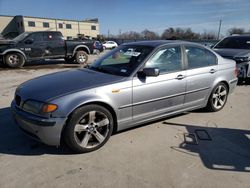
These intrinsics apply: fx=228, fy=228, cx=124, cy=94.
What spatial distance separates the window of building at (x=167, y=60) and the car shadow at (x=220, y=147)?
1.10m

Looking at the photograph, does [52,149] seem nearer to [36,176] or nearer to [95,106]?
[36,176]

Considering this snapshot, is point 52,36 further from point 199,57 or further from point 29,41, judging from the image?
point 199,57

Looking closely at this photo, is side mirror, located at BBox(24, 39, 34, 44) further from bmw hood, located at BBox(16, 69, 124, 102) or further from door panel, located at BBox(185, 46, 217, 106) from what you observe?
door panel, located at BBox(185, 46, 217, 106)

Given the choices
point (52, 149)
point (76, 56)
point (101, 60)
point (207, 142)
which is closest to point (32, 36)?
point (76, 56)

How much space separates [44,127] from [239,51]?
280 inches

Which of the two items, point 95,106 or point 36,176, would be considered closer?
point 36,176

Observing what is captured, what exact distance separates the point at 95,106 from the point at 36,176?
117 cm

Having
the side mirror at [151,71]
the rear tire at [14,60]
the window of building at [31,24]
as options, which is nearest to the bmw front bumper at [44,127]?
the side mirror at [151,71]

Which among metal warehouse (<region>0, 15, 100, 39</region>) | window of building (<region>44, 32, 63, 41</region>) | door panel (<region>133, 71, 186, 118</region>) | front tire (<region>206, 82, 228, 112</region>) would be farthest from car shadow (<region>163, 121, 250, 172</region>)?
metal warehouse (<region>0, 15, 100, 39</region>)

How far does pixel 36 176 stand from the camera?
283 cm

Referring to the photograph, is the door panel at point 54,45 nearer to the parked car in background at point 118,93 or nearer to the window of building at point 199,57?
the parked car in background at point 118,93

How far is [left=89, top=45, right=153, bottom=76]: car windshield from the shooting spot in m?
3.84

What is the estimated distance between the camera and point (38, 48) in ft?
38.2

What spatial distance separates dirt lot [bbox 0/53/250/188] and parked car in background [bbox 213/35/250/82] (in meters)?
3.55
